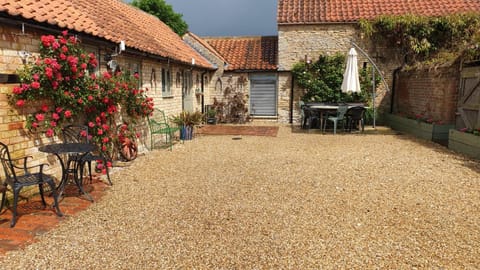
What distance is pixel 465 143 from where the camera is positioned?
7.67m

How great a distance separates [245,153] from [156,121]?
2927 millimetres

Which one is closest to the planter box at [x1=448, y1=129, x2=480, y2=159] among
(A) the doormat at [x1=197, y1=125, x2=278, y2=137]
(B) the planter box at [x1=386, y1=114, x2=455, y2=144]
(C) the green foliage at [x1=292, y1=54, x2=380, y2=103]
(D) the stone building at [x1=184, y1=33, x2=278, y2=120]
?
(B) the planter box at [x1=386, y1=114, x2=455, y2=144]

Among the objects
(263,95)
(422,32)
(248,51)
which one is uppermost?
(422,32)

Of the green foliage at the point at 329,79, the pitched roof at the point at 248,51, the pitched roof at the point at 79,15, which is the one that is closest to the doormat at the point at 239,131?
the green foliage at the point at 329,79

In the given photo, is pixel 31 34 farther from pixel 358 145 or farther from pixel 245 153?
pixel 358 145

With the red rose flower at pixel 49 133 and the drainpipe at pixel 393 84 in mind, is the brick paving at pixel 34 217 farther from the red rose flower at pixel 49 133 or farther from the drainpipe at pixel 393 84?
the drainpipe at pixel 393 84

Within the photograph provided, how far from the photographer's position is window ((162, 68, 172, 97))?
32.7 feet

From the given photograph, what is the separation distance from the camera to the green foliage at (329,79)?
13680 millimetres

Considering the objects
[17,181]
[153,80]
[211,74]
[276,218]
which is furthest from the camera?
[211,74]

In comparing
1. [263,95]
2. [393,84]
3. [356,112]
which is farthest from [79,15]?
[393,84]

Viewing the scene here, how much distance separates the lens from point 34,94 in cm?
448

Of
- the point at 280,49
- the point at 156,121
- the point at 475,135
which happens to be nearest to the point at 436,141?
the point at 475,135

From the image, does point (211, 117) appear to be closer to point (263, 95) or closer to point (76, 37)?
point (263, 95)

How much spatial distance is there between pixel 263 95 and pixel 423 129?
7177mm
